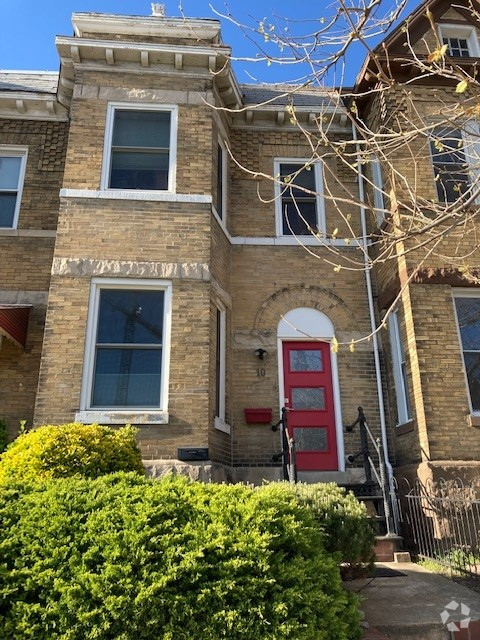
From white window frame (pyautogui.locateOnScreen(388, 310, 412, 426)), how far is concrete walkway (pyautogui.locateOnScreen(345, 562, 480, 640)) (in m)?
2.95

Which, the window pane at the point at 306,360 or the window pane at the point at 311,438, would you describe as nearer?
the window pane at the point at 311,438

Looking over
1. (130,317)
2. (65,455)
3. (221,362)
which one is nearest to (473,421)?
(221,362)

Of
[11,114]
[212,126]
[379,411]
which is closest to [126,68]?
[212,126]

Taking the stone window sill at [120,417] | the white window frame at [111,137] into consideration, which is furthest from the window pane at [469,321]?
the white window frame at [111,137]

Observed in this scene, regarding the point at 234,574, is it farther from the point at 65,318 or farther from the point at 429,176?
the point at 429,176

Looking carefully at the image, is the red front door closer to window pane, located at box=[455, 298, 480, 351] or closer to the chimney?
window pane, located at box=[455, 298, 480, 351]

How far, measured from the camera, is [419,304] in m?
8.74

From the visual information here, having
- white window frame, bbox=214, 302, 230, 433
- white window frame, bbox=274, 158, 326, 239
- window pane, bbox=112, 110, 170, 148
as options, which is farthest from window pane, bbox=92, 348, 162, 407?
white window frame, bbox=274, 158, 326, 239

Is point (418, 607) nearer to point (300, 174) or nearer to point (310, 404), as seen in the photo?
point (310, 404)

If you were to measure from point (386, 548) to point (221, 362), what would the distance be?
380 cm

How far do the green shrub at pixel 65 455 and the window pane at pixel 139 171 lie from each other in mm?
4784

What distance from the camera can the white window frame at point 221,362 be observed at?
8.75 metres

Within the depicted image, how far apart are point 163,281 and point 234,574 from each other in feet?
17.5

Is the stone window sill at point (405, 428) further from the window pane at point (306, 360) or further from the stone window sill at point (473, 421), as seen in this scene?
the window pane at point (306, 360)
